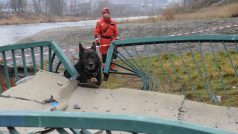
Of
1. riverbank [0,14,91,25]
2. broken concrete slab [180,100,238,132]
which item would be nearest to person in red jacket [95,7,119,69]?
broken concrete slab [180,100,238,132]

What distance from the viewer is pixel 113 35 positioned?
32.3 feet

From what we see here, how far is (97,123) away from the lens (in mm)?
1898

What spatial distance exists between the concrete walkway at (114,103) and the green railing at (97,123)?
2200mm

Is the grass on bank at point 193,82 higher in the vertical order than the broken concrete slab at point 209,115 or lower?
lower

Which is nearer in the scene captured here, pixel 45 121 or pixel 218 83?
pixel 45 121

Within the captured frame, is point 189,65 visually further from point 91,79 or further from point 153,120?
point 153,120

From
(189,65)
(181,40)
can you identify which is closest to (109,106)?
(181,40)

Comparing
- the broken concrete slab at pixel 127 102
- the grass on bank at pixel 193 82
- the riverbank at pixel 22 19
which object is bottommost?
the riverbank at pixel 22 19

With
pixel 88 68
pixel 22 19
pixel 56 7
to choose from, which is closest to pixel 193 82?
pixel 88 68

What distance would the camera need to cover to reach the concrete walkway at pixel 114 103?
14.3 feet

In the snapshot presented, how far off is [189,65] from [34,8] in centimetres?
9489

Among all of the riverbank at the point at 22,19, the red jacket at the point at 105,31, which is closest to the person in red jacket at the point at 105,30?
the red jacket at the point at 105,31

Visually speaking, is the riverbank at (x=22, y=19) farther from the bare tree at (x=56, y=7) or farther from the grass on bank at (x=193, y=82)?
the grass on bank at (x=193, y=82)

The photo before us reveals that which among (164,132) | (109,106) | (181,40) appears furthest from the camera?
(181,40)
